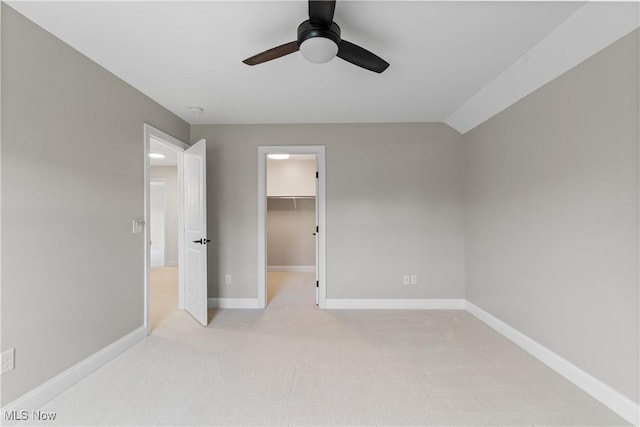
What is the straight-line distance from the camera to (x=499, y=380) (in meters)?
1.92

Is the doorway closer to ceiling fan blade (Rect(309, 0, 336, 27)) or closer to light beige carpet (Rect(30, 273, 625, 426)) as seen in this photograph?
light beige carpet (Rect(30, 273, 625, 426))

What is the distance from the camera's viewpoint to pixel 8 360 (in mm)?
1489

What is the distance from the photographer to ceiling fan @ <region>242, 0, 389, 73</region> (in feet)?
4.33

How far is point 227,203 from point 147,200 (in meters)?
0.98

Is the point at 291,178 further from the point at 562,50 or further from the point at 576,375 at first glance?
the point at 576,375

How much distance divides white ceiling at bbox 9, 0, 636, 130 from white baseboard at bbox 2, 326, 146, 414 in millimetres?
2212

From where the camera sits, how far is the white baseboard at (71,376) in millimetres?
1576

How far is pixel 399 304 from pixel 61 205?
3367 millimetres

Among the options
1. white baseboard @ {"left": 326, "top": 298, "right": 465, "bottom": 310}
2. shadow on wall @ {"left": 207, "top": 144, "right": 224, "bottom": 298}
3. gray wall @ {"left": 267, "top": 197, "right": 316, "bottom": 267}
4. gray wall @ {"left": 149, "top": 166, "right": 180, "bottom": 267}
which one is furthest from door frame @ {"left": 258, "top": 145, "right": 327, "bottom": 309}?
gray wall @ {"left": 149, "top": 166, "right": 180, "bottom": 267}

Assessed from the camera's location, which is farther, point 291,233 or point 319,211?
point 291,233

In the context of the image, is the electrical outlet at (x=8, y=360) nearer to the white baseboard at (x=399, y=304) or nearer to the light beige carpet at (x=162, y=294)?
the light beige carpet at (x=162, y=294)

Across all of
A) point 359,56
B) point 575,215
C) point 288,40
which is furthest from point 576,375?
point 288,40

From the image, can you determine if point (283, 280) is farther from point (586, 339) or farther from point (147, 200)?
point (586, 339)

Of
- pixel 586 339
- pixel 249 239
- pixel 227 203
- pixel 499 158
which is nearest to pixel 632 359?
pixel 586 339
